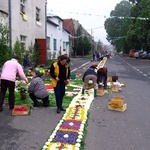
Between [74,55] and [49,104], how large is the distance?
49.2 meters

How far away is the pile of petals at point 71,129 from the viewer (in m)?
5.12

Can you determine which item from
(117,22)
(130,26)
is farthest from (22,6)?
(117,22)

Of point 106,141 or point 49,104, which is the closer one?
point 106,141

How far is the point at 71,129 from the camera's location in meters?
6.06

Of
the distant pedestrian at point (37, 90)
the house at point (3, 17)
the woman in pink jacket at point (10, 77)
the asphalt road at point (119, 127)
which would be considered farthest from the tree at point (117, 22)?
the woman in pink jacket at point (10, 77)

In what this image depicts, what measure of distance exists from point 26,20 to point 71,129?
1719cm

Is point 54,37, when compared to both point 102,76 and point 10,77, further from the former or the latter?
point 10,77

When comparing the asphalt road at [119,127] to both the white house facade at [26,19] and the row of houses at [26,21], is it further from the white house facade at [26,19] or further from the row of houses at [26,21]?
the white house facade at [26,19]

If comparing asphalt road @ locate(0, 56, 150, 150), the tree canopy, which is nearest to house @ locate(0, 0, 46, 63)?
the tree canopy

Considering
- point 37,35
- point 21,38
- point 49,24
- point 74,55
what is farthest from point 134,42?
point 21,38

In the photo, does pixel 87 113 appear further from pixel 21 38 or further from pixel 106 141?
pixel 21 38

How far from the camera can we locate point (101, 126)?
6.48 metres

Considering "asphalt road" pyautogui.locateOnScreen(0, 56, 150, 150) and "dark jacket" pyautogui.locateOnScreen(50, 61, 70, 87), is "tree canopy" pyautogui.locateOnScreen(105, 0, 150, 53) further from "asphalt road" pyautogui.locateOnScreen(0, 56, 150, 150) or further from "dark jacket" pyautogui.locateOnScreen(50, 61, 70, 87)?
"asphalt road" pyautogui.locateOnScreen(0, 56, 150, 150)

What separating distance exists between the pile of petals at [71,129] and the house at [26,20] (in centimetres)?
1153
